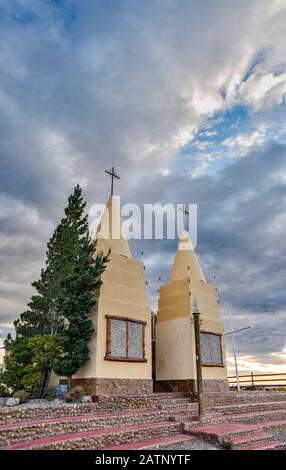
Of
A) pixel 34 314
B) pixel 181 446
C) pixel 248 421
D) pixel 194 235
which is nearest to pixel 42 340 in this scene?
pixel 34 314

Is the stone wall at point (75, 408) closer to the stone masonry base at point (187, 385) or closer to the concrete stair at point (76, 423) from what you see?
the concrete stair at point (76, 423)

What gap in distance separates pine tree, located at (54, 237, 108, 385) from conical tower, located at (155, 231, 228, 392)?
471cm

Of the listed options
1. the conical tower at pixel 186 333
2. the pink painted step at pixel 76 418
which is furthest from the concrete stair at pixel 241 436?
the conical tower at pixel 186 333

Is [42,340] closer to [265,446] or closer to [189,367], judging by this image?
[189,367]

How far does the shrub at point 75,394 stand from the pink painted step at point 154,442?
3145mm

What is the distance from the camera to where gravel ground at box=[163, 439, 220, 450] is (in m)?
7.61

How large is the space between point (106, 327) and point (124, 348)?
105 centimetres

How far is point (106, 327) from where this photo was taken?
1172cm

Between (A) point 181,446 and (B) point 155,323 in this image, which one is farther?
(B) point 155,323

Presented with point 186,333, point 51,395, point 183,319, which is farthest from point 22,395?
point 183,319

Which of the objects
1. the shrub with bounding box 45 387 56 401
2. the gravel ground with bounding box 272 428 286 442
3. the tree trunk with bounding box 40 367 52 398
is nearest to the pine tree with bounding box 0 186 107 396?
the tree trunk with bounding box 40 367 52 398

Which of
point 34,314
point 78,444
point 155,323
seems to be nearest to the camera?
point 78,444

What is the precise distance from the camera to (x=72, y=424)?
323 inches

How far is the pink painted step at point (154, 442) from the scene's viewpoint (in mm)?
7312
